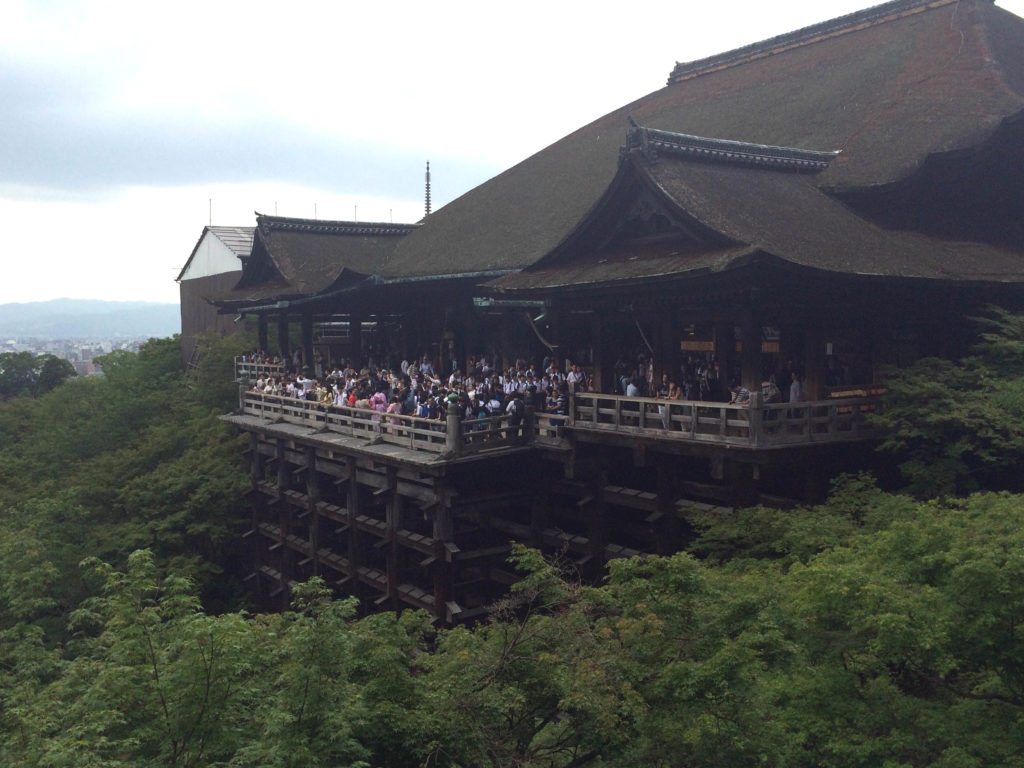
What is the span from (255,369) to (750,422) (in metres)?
21.1

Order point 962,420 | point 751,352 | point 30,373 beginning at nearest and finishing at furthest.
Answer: point 962,420, point 751,352, point 30,373

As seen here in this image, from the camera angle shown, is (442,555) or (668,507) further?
(442,555)

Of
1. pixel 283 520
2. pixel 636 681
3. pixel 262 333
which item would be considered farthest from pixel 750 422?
pixel 262 333

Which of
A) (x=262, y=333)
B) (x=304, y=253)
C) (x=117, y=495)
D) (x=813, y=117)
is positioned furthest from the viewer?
(x=262, y=333)

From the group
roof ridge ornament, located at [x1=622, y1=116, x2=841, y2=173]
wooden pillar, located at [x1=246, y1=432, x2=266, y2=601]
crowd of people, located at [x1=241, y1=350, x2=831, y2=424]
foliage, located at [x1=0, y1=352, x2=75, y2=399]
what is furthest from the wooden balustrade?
foliage, located at [x1=0, y1=352, x2=75, y2=399]

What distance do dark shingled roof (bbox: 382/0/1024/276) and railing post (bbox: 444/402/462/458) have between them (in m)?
4.23

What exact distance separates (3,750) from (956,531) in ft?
33.2

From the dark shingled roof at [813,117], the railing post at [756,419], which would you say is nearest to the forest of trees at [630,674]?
the railing post at [756,419]

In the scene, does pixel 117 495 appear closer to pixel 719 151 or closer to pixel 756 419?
pixel 719 151

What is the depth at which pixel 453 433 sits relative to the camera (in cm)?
1797

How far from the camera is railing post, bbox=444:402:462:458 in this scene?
17906 millimetres

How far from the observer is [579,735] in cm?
902

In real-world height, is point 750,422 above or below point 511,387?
below

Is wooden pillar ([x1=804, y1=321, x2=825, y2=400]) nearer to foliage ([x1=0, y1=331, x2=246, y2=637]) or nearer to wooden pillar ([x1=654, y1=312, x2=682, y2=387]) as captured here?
wooden pillar ([x1=654, y1=312, x2=682, y2=387])
